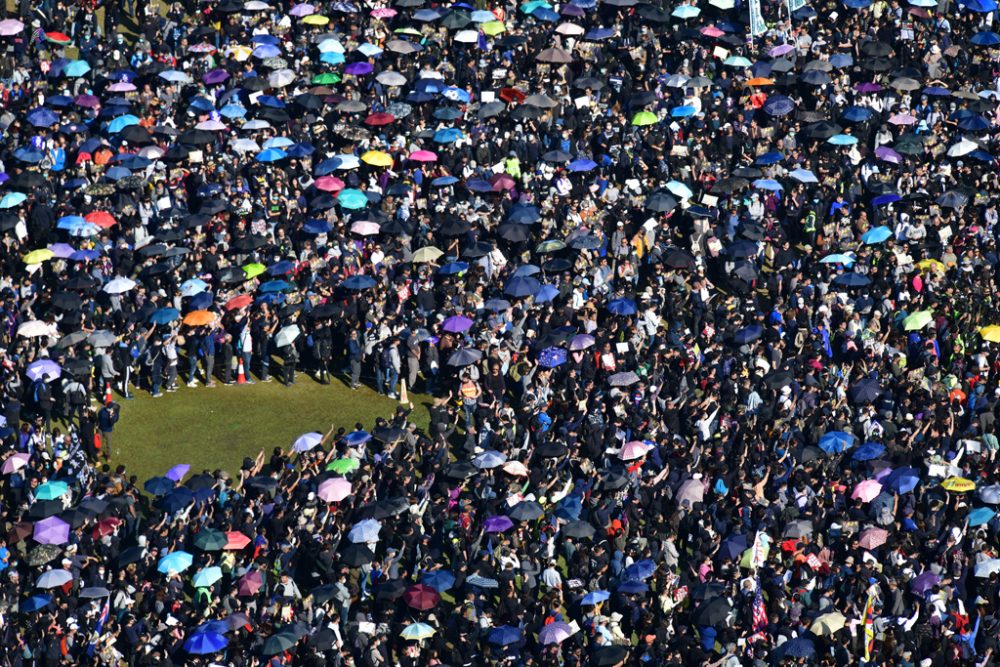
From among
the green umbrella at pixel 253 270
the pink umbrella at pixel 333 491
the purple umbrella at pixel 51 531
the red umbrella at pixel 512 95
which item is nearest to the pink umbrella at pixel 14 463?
the purple umbrella at pixel 51 531

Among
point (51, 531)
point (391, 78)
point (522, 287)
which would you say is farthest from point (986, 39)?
point (51, 531)

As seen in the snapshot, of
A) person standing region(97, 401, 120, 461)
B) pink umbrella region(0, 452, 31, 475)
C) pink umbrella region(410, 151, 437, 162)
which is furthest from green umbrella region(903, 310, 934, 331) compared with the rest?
pink umbrella region(0, 452, 31, 475)

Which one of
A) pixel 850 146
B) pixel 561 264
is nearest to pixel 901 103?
→ pixel 850 146

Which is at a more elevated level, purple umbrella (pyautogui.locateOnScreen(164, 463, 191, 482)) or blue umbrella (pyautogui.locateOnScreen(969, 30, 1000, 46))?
blue umbrella (pyautogui.locateOnScreen(969, 30, 1000, 46))

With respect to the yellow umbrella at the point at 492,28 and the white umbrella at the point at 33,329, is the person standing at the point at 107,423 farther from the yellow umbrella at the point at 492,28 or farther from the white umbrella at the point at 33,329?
the yellow umbrella at the point at 492,28

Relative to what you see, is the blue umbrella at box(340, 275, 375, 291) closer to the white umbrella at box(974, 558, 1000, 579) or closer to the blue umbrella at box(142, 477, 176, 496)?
the blue umbrella at box(142, 477, 176, 496)

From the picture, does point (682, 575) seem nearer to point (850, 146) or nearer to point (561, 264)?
point (561, 264)

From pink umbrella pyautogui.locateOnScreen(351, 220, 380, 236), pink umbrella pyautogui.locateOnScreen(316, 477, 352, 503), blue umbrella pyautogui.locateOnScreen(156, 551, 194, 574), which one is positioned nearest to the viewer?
blue umbrella pyautogui.locateOnScreen(156, 551, 194, 574)
